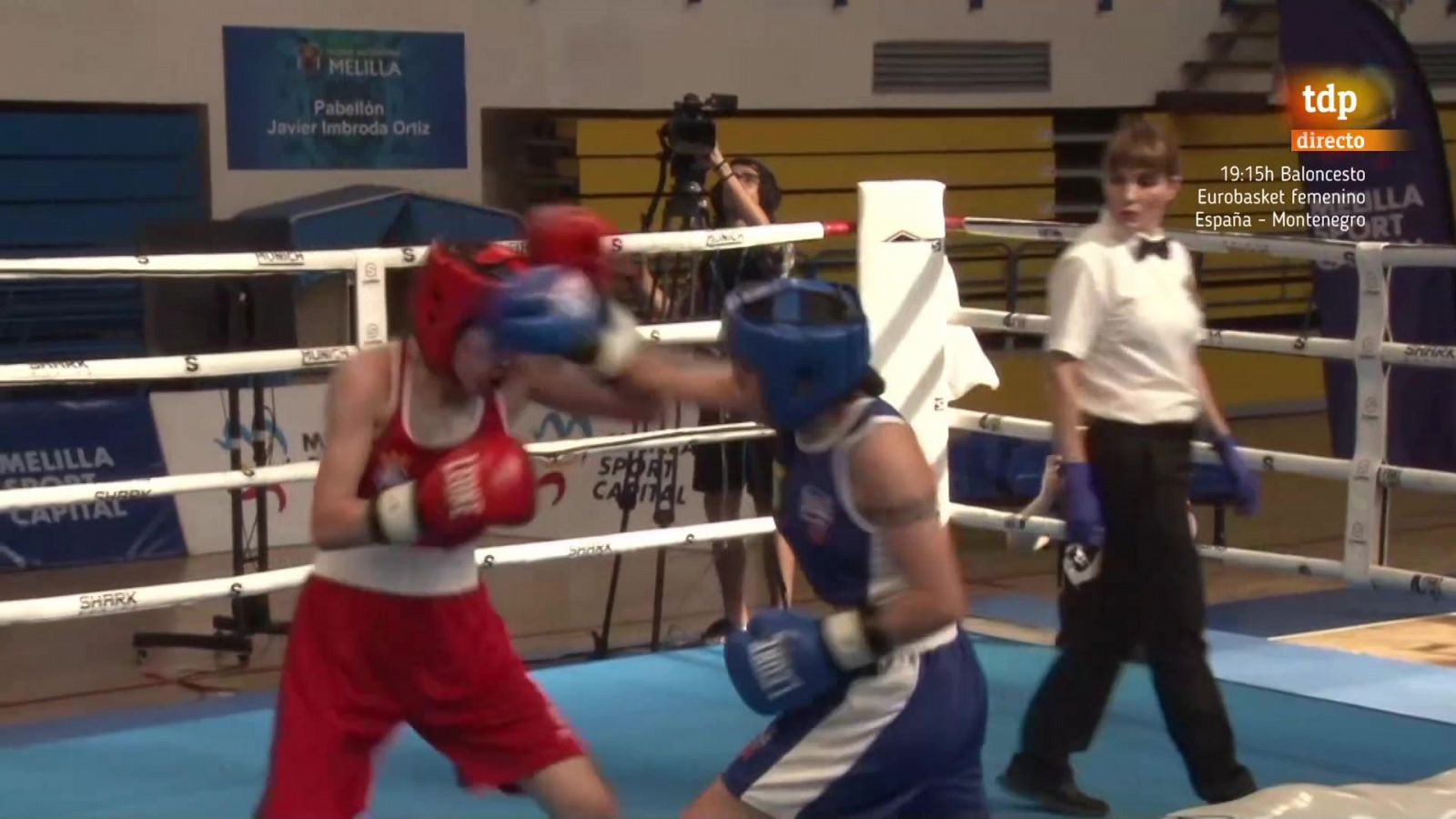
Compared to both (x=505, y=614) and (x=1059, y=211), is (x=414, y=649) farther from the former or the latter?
(x=1059, y=211)

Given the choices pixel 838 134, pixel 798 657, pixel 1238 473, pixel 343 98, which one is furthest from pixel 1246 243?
pixel 838 134

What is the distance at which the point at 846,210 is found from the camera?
492 inches

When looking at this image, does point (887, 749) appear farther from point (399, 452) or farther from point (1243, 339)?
point (1243, 339)

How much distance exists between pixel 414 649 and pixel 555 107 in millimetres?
8595

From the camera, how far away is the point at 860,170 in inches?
492

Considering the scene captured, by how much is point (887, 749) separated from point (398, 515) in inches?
27.5

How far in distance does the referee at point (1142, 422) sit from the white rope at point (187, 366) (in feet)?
4.09

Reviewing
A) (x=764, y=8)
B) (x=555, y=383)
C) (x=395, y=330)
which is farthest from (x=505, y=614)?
(x=764, y=8)

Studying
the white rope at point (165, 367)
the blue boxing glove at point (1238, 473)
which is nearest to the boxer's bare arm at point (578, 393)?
the white rope at point (165, 367)

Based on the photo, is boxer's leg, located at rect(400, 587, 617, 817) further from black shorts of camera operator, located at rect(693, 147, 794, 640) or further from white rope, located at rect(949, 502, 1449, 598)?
black shorts of camera operator, located at rect(693, 147, 794, 640)

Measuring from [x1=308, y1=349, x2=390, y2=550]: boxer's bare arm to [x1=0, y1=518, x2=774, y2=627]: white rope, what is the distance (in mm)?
751

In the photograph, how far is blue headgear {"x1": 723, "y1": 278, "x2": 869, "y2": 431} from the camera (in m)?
2.48

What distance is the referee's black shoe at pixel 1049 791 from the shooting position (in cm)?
388

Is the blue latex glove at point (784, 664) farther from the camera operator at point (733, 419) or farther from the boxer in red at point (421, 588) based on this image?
the camera operator at point (733, 419)
